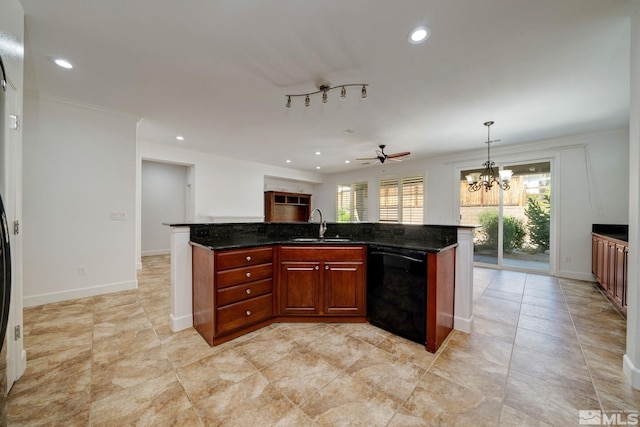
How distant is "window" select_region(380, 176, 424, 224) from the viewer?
247 inches

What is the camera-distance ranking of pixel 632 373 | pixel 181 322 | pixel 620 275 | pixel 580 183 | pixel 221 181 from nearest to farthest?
pixel 632 373 → pixel 181 322 → pixel 620 275 → pixel 580 183 → pixel 221 181

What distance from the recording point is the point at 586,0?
1.55m

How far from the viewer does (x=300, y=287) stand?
2.49 metres

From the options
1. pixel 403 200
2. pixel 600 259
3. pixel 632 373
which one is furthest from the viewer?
pixel 403 200

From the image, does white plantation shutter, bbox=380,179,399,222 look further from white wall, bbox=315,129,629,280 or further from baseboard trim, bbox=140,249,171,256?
baseboard trim, bbox=140,249,171,256

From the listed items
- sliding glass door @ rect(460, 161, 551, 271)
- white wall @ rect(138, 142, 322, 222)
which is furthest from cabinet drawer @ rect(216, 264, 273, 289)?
sliding glass door @ rect(460, 161, 551, 271)

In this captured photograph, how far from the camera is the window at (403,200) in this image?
20.6ft

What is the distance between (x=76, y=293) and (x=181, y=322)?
2.00m

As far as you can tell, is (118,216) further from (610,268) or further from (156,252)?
(610,268)

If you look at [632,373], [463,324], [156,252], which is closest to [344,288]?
[463,324]

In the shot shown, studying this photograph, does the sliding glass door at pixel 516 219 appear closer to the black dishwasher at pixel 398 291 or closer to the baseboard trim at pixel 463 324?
the baseboard trim at pixel 463 324

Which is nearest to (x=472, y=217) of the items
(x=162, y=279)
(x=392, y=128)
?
(x=392, y=128)

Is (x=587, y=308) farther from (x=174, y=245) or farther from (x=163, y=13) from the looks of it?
(x=163, y=13)

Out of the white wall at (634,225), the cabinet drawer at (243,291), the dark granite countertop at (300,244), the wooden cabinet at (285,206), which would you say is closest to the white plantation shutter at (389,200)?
the wooden cabinet at (285,206)
